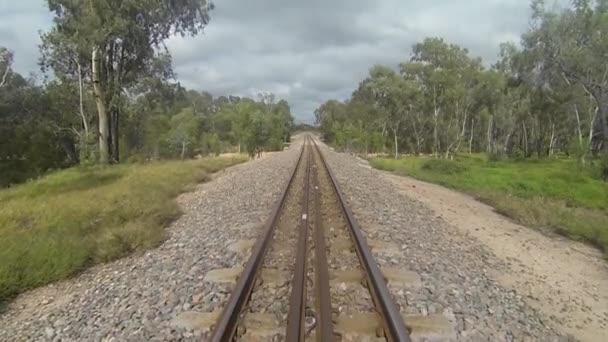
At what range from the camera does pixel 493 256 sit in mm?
7516

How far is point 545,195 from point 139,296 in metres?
21.2

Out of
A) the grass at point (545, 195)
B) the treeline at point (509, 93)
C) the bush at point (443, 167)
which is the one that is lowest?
the grass at point (545, 195)

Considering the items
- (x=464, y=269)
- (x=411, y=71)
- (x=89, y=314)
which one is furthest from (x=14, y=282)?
(x=411, y=71)

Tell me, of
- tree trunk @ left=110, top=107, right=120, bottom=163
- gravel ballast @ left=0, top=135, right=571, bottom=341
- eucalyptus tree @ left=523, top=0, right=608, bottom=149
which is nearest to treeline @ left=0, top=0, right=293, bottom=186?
tree trunk @ left=110, top=107, right=120, bottom=163

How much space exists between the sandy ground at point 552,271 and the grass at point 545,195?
0.88 m

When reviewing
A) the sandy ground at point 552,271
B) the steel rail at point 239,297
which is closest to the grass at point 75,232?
the steel rail at point 239,297

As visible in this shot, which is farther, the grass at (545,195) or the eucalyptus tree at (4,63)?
the eucalyptus tree at (4,63)

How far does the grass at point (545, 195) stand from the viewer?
11359 millimetres

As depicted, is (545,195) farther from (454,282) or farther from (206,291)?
(206,291)

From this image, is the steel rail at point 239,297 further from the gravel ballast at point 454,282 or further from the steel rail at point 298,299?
the gravel ballast at point 454,282

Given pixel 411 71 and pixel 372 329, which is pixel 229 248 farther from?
pixel 411 71

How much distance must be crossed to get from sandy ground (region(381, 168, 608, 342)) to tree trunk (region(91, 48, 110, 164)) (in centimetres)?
1912

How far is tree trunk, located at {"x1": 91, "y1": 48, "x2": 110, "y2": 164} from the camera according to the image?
21953 millimetres

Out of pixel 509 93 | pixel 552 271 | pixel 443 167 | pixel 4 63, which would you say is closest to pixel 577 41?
pixel 443 167
